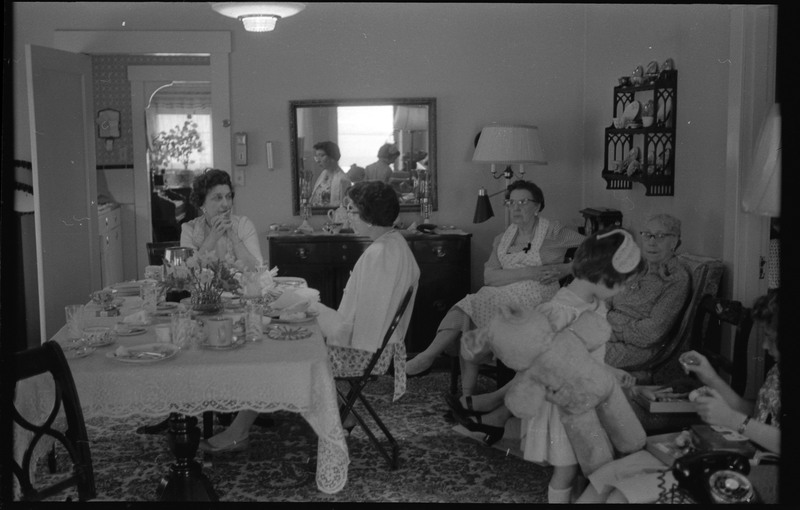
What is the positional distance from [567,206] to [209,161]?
142 centimetres

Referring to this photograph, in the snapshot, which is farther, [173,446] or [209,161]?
[209,161]

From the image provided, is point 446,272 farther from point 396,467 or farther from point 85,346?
point 85,346

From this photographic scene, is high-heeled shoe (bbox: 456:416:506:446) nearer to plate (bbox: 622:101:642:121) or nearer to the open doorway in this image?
plate (bbox: 622:101:642:121)

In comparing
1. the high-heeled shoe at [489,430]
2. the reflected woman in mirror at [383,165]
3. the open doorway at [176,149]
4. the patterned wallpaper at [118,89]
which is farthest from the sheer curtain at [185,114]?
the high-heeled shoe at [489,430]

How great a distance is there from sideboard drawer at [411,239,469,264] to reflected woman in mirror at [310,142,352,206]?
414 mm

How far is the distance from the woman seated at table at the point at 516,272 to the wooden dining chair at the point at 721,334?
50 centimetres

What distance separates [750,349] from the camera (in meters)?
2.83

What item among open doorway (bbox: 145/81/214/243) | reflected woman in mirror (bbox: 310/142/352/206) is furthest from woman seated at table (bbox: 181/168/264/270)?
reflected woman in mirror (bbox: 310/142/352/206)

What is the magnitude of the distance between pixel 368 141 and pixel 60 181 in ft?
4.33

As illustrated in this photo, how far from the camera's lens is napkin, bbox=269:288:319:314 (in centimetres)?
300

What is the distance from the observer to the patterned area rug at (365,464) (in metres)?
2.89

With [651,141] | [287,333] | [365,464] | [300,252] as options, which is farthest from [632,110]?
[365,464]

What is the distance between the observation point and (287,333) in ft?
8.89

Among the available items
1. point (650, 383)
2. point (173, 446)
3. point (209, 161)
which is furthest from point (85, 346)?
point (650, 383)
